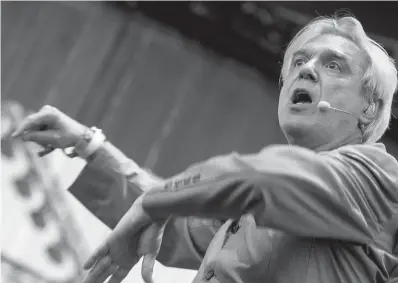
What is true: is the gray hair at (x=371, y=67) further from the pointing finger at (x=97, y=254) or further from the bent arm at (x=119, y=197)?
the pointing finger at (x=97, y=254)

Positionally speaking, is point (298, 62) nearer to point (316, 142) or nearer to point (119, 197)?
point (316, 142)

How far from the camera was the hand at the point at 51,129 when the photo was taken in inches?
40.8

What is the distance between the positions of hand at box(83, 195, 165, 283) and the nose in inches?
10.8

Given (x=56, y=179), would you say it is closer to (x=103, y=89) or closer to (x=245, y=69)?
(x=103, y=89)

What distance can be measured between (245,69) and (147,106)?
547 millimetres

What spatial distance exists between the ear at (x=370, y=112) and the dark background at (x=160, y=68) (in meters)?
2.12

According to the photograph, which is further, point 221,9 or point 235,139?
point 221,9


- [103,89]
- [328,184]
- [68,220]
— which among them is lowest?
[68,220]

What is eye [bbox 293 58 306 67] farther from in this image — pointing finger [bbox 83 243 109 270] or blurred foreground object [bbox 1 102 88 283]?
blurred foreground object [bbox 1 102 88 283]

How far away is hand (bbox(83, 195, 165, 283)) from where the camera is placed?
83 cm

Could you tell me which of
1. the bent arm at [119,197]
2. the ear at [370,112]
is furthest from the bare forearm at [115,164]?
the ear at [370,112]

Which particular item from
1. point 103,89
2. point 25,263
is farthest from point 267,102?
point 25,263

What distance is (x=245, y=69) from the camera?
137 inches

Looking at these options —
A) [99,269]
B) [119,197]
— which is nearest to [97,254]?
[99,269]
